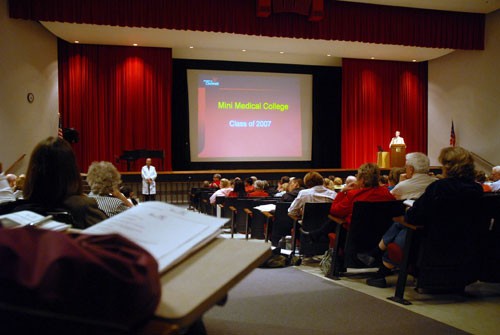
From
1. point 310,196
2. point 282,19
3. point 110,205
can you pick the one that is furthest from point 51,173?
point 282,19

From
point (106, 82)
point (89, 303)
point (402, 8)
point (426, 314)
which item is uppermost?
point (402, 8)

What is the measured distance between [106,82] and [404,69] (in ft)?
32.5

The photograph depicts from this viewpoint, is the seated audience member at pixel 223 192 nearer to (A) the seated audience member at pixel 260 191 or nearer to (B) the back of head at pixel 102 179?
(A) the seated audience member at pixel 260 191

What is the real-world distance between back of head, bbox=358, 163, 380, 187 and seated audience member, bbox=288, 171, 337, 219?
1.07 meters

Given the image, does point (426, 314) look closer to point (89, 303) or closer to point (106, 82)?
point (89, 303)

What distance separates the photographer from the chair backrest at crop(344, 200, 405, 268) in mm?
4312

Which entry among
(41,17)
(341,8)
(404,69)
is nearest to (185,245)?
(41,17)

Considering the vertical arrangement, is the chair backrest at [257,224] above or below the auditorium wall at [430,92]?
below

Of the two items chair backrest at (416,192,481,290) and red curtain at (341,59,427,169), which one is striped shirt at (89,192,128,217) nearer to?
chair backrest at (416,192,481,290)

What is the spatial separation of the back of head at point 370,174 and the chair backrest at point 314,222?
0.78 meters

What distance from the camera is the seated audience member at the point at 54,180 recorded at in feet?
5.69

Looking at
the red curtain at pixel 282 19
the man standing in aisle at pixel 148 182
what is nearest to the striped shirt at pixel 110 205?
the red curtain at pixel 282 19

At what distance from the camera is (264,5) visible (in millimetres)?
11969

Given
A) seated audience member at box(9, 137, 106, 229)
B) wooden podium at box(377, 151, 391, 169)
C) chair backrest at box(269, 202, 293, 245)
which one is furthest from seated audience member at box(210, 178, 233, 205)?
wooden podium at box(377, 151, 391, 169)
